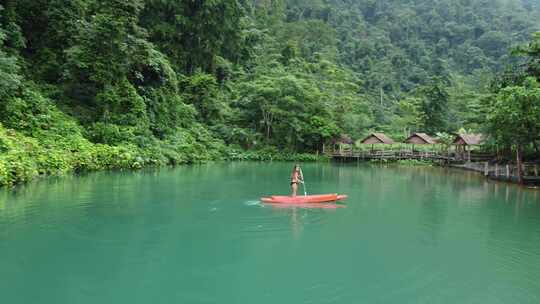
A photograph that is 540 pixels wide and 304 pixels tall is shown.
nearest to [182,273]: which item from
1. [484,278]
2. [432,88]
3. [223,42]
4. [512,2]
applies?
[484,278]

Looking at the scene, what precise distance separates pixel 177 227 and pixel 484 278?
7.07 m

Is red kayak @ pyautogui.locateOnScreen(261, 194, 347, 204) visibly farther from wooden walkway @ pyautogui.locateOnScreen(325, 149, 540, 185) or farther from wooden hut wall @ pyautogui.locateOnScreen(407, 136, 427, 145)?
wooden hut wall @ pyautogui.locateOnScreen(407, 136, 427, 145)

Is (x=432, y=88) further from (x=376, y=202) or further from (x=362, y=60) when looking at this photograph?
(x=376, y=202)

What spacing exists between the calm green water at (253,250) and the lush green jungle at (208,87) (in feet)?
21.1

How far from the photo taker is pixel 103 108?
29203 millimetres

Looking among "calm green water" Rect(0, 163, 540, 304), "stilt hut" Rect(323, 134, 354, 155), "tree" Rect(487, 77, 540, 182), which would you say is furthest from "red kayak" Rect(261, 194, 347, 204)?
"stilt hut" Rect(323, 134, 354, 155)

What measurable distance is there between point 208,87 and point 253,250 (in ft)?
115

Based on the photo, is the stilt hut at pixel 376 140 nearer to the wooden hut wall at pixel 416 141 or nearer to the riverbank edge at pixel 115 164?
the wooden hut wall at pixel 416 141

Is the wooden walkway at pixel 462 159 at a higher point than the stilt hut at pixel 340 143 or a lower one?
lower

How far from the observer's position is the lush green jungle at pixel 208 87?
75.7ft

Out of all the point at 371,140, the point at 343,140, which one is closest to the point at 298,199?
the point at 371,140

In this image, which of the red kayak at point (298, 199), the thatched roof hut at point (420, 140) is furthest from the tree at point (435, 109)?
the red kayak at point (298, 199)

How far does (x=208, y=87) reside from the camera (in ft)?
142

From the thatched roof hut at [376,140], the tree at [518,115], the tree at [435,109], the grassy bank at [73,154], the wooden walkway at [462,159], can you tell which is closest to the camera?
the grassy bank at [73,154]
